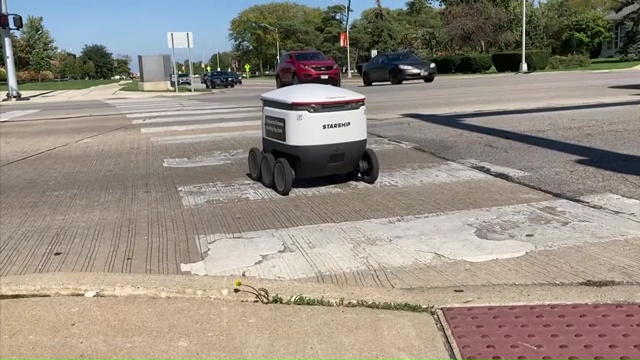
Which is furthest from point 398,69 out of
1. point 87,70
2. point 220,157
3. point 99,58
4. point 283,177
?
point 99,58

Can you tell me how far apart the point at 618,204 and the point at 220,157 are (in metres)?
5.63

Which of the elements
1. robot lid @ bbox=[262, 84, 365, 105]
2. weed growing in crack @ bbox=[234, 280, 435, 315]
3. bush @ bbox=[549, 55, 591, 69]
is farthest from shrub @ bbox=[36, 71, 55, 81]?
weed growing in crack @ bbox=[234, 280, 435, 315]

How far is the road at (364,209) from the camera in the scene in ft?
14.6

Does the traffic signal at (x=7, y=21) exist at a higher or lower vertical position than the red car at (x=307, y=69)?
higher

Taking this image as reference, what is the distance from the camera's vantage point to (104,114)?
57.2 feet

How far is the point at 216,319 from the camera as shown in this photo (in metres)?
3.62

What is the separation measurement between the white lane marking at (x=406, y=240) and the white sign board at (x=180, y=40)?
2695cm

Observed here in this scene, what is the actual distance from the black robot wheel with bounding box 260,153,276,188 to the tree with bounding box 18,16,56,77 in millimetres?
84142

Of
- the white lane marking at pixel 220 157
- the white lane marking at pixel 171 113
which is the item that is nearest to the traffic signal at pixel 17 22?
the white lane marking at pixel 171 113

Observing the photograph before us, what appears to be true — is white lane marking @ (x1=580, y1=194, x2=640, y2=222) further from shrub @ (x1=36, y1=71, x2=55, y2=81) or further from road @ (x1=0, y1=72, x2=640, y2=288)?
shrub @ (x1=36, y1=71, x2=55, y2=81)

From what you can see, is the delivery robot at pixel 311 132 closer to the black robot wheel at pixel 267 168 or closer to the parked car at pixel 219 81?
the black robot wheel at pixel 267 168

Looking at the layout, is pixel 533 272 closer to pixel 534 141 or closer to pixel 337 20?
pixel 534 141

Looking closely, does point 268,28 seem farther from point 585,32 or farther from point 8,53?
point 8,53

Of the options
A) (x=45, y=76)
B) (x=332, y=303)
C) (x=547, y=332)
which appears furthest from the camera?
(x=45, y=76)
